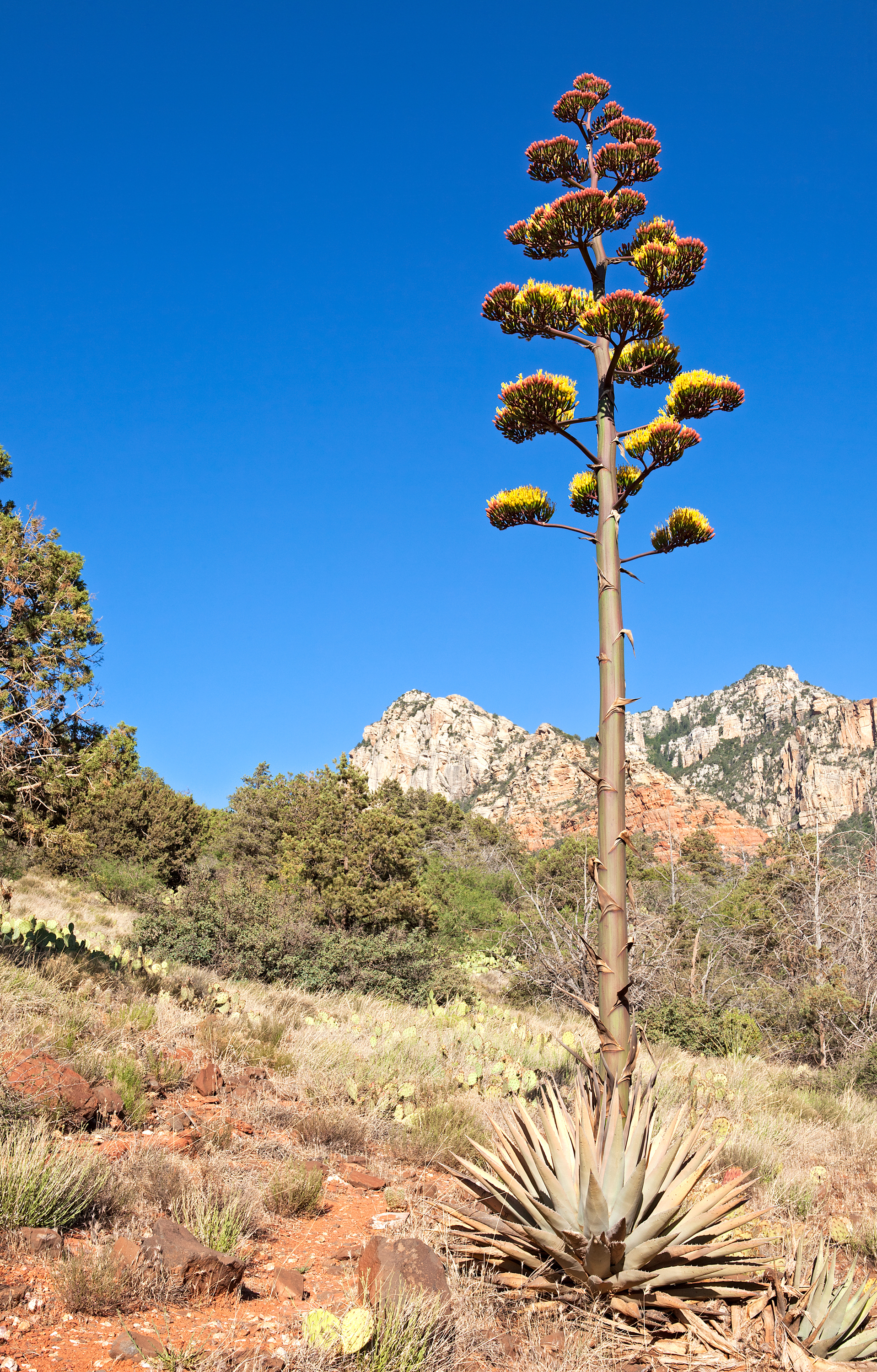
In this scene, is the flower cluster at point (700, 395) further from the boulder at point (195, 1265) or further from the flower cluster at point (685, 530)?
the boulder at point (195, 1265)

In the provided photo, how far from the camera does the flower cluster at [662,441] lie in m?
3.92

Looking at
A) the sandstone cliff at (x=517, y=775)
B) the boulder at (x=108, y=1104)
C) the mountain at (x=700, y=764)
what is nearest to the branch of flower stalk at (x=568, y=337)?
the boulder at (x=108, y=1104)

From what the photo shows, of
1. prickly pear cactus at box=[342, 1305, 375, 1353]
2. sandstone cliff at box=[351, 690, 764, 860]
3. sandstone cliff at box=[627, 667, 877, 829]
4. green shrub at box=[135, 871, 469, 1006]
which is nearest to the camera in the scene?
prickly pear cactus at box=[342, 1305, 375, 1353]

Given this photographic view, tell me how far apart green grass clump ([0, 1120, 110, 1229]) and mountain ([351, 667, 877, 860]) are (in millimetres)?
45876

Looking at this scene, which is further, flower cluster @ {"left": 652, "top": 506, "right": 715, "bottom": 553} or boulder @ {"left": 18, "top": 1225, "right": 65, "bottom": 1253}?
flower cluster @ {"left": 652, "top": 506, "right": 715, "bottom": 553}

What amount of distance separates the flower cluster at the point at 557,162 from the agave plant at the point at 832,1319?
5337 millimetres

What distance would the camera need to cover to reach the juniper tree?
361cm

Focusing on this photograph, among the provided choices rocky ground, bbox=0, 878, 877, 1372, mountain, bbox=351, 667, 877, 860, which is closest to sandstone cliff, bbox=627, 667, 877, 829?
mountain, bbox=351, 667, 877, 860

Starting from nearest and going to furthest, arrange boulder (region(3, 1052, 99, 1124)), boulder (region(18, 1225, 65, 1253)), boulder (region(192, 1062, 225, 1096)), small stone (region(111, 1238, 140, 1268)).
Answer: small stone (region(111, 1238, 140, 1268))
boulder (region(18, 1225, 65, 1253))
boulder (region(3, 1052, 99, 1124))
boulder (region(192, 1062, 225, 1096))

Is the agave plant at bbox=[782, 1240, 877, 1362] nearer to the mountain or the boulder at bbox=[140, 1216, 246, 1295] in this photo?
the boulder at bbox=[140, 1216, 246, 1295]

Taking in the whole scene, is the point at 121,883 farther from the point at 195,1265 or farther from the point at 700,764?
the point at 700,764

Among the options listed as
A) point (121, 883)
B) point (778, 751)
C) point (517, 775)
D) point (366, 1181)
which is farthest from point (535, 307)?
point (778, 751)

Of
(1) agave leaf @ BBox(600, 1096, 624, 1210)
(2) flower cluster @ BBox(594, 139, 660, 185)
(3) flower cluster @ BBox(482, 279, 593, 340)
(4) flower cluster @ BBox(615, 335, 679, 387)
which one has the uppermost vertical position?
(2) flower cluster @ BBox(594, 139, 660, 185)

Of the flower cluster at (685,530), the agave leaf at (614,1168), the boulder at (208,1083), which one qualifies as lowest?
the boulder at (208,1083)
